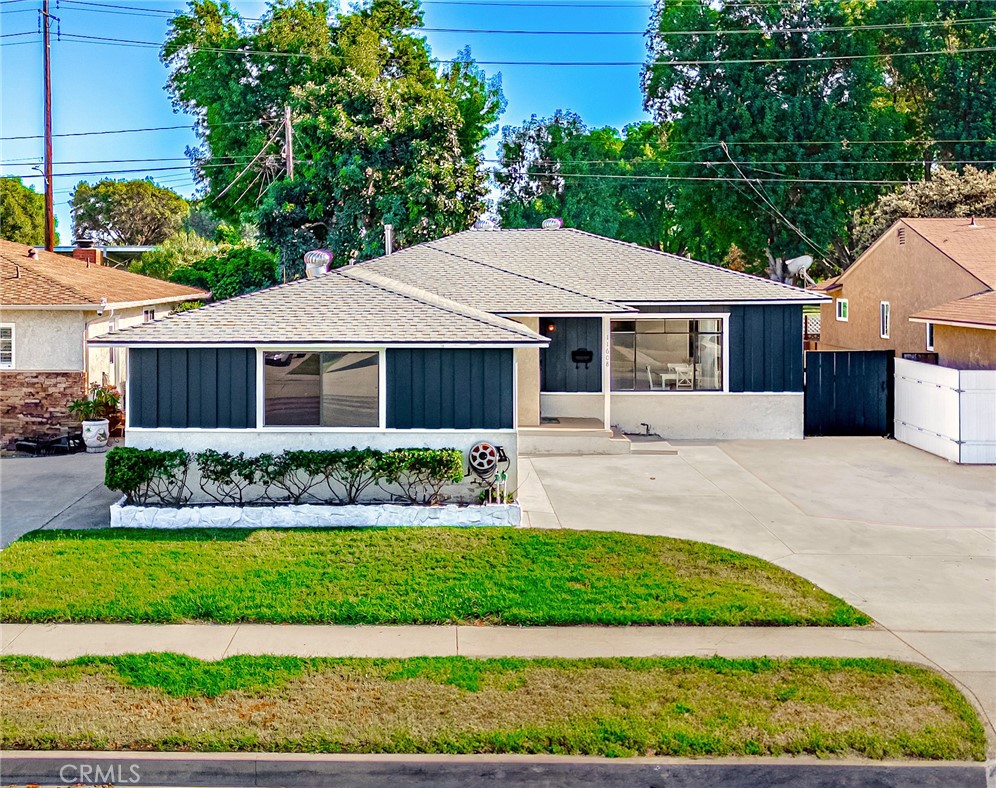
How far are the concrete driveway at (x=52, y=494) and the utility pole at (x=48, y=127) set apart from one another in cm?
1387

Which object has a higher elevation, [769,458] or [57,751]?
[769,458]

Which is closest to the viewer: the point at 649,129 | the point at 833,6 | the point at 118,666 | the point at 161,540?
the point at 118,666

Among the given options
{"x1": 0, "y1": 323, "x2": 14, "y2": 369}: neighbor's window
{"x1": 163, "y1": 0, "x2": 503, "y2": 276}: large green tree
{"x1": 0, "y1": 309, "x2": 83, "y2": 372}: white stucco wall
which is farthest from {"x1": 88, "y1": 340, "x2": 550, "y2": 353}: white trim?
{"x1": 163, "y1": 0, "x2": 503, "y2": 276}: large green tree

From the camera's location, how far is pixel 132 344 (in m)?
13.1

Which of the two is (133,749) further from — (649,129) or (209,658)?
(649,129)

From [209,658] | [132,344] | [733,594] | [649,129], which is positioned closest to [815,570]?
[733,594]

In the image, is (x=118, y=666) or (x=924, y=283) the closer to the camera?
(x=118, y=666)

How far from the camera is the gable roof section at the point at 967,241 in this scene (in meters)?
21.5

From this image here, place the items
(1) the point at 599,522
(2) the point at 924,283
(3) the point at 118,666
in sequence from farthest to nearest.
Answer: (2) the point at 924,283
(1) the point at 599,522
(3) the point at 118,666

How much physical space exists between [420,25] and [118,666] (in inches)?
1767

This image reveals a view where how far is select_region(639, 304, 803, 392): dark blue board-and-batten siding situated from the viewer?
65.9 feet

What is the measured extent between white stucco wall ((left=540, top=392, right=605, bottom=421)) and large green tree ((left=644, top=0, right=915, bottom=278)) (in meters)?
25.7

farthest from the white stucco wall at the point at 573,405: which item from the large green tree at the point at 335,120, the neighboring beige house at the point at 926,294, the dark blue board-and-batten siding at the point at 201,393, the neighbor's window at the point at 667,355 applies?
the large green tree at the point at 335,120

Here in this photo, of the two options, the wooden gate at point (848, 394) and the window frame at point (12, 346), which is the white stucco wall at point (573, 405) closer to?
the wooden gate at point (848, 394)
